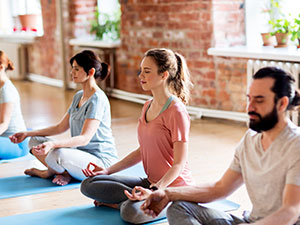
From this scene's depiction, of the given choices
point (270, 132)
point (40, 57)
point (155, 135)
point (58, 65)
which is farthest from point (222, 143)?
point (40, 57)

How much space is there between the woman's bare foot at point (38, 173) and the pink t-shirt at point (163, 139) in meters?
1.08

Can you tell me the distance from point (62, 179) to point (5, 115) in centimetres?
75

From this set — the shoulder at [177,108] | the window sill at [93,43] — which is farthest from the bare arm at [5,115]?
the window sill at [93,43]

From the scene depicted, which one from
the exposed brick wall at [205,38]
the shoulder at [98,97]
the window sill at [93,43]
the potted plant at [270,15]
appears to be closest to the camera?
the shoulder at [98,97]

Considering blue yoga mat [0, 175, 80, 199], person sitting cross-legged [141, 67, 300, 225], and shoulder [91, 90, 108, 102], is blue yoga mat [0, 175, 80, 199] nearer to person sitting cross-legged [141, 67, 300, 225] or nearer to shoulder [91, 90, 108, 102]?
shoulder [91, 90, 108, 102]

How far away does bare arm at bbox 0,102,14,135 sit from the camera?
3.99 m

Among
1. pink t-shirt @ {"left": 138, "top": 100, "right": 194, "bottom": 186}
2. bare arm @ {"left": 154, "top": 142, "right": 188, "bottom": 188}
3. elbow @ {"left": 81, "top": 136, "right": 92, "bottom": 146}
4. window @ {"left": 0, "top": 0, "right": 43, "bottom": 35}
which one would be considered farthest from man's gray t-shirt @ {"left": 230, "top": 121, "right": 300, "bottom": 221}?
window @ {"left": 0, "top": 0, "right": 43, "bottom": 35}

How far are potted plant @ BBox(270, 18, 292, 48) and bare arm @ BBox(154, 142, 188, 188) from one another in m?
2.86

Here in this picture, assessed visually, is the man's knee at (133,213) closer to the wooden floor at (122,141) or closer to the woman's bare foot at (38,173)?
the wooden floor at (122,141)

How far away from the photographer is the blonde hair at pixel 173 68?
2.81 m

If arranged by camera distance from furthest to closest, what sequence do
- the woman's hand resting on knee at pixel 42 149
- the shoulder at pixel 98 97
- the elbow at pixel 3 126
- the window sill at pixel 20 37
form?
the window sill at pixel 20 37 < the elbow at pixel 3 126 < the shoulder at pixel 98 97 < the woman's hand resting on knee at pixel 42 149

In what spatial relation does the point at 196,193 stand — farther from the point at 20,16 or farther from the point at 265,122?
the point at 20,16

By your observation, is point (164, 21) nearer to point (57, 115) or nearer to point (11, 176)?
point (57, 115)

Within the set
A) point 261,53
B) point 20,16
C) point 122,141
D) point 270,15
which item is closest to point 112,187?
point 122,141
